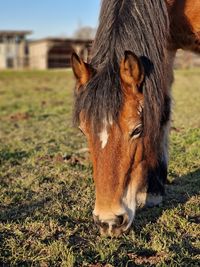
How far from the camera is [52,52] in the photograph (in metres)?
37.7

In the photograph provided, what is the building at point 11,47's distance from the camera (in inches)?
1563

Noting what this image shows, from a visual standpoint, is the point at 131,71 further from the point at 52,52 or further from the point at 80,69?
the point at 52,52

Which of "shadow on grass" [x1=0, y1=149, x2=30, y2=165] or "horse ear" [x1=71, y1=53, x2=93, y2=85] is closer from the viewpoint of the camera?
"horse ear" [x1=71, y1=53, x2=93, y2=85]

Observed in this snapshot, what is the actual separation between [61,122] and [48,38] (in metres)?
27.2

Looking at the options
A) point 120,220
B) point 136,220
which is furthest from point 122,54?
point 136,220

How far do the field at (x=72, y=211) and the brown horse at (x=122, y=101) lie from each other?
0.85ft

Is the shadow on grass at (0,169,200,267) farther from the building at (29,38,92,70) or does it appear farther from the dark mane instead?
the building at (29,38,92,70)

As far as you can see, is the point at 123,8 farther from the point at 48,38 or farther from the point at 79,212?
the point at 48,38

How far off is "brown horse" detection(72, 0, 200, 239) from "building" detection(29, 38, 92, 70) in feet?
105

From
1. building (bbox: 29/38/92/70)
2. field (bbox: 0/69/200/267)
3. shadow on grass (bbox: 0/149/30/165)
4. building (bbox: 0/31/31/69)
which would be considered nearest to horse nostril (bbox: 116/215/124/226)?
field (bbox: 0/69/200/267)

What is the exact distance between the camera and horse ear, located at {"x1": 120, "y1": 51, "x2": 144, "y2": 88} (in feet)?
Answer: 10.0

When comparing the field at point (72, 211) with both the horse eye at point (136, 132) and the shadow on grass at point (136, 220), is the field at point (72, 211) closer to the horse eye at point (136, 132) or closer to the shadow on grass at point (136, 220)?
the shadow on grass at point (136, 220)

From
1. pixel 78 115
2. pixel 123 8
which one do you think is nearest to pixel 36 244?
pixel 78 115

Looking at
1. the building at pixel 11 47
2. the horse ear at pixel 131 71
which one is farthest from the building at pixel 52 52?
the horse ear at pixel 131 71
